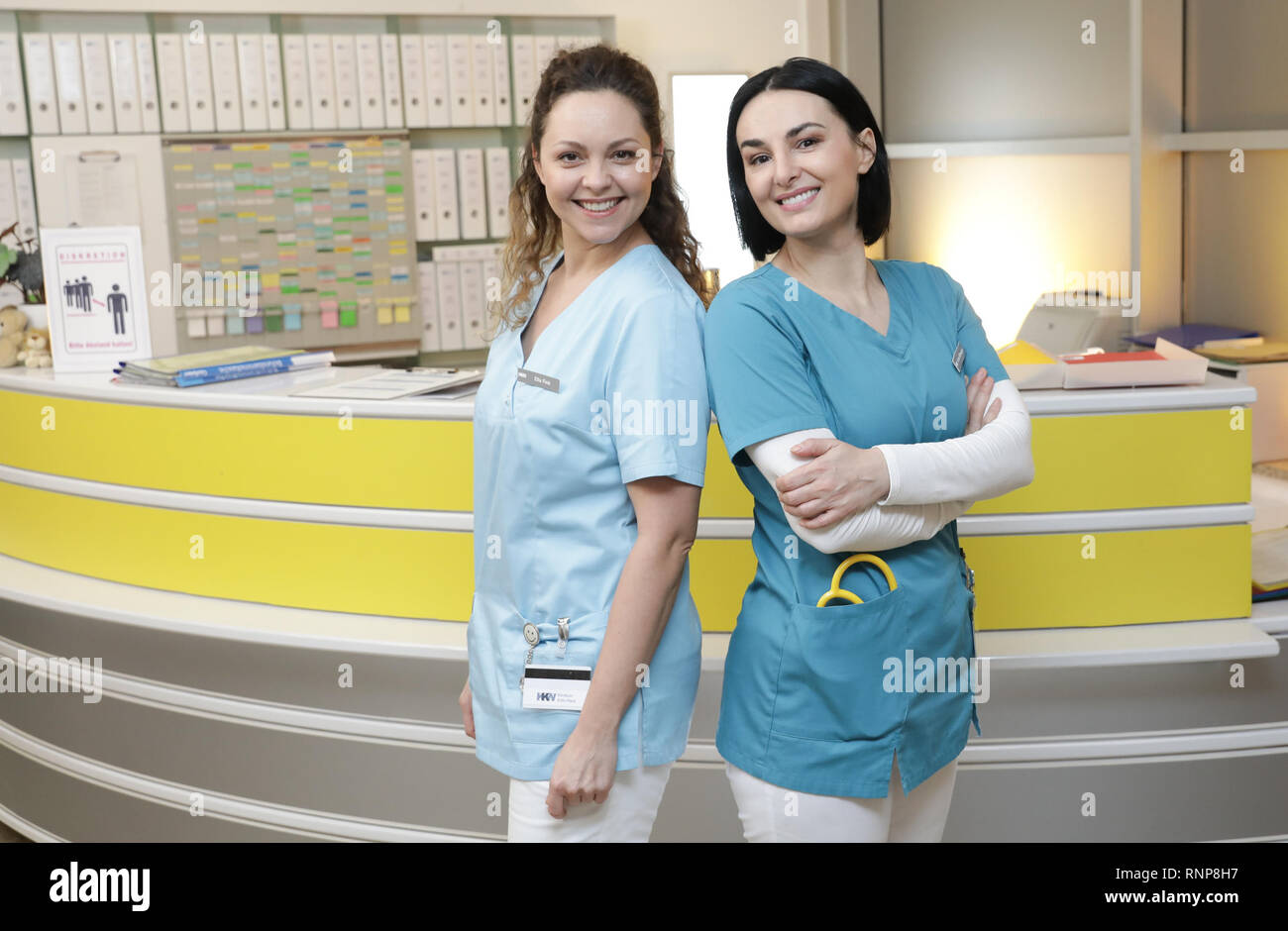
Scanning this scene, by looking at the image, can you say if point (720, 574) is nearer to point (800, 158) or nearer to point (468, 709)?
point (468, 709)

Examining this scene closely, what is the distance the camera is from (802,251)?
4.98 feet

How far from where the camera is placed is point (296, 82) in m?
4.27

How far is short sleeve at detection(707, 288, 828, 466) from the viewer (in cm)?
140

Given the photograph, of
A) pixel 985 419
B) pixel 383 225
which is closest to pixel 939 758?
pixel 985 419

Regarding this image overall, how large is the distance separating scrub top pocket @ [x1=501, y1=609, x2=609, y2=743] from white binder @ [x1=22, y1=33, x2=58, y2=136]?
348 centimetres

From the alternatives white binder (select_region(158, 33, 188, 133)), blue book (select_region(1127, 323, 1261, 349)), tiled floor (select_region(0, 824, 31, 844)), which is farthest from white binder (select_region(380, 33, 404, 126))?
blue book (select_region(1127, 323, 1261, 349))

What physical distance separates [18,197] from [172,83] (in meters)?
0.67

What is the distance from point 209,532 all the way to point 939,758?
5.62 ft

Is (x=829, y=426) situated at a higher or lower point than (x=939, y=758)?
higher

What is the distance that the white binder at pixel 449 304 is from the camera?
459 cm

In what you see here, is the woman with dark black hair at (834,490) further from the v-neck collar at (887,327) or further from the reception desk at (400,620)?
the reception desk at (400,620)

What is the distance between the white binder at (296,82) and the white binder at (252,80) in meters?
0.08

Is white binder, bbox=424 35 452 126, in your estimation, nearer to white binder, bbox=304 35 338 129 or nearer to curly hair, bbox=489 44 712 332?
white binder, bbox=304 35 338 129
